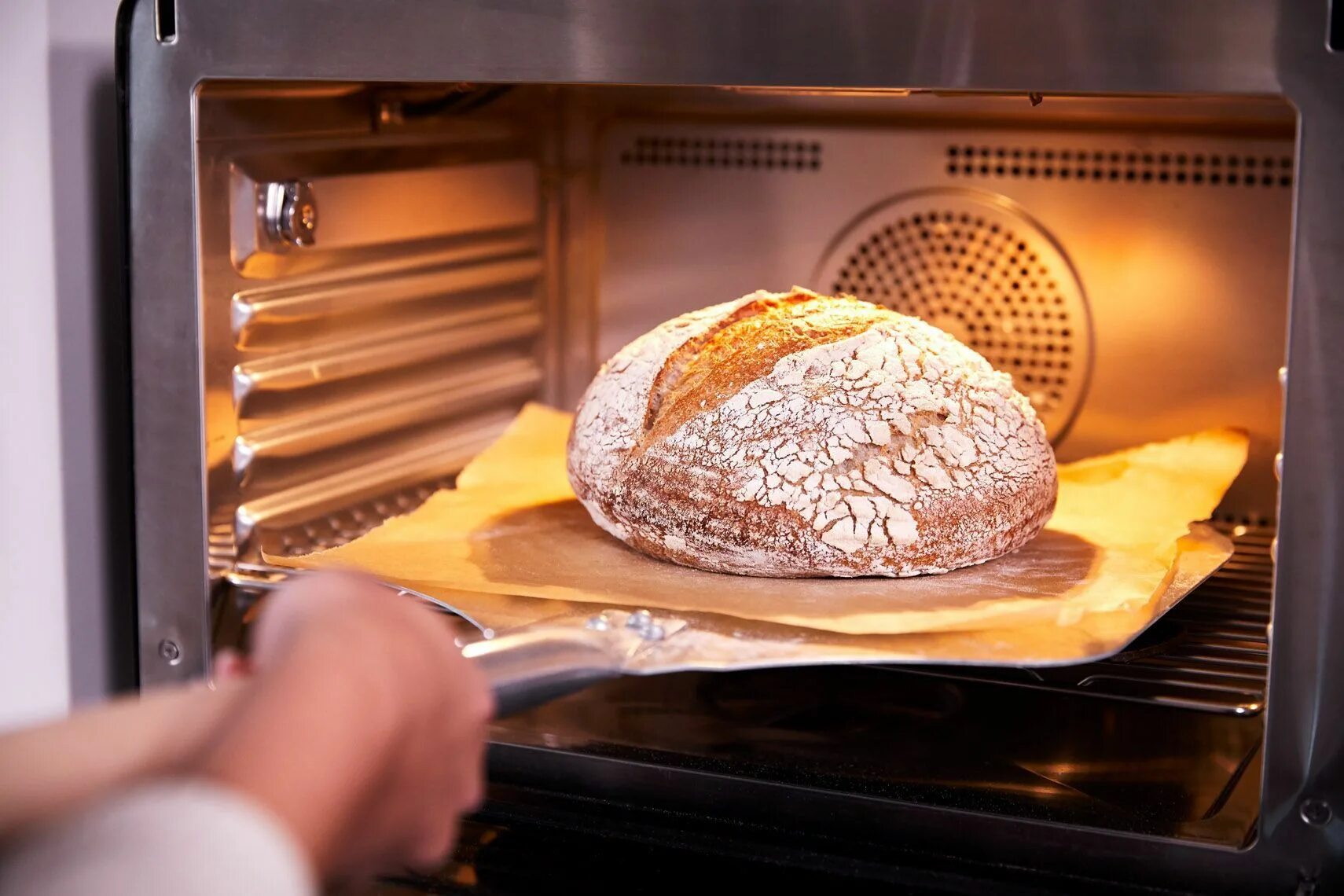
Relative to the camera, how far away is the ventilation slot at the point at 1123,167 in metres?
1.30

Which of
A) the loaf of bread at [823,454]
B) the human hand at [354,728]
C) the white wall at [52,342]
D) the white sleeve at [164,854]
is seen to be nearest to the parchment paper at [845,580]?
the loaf of bread at [823,454]

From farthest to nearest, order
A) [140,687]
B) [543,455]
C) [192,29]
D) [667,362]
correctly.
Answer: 1. [543,455]
2. [667,362]
3. [140,687]
4. [192,29]

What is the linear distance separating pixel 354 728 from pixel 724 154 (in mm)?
1068

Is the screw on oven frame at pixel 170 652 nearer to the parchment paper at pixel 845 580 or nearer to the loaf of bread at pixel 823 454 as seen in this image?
the parchment paper at pixel 845 580

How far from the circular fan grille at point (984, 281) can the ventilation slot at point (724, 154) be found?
0.31 feet

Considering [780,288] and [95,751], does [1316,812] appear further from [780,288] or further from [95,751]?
[780,288]

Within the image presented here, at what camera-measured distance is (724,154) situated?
1467mm

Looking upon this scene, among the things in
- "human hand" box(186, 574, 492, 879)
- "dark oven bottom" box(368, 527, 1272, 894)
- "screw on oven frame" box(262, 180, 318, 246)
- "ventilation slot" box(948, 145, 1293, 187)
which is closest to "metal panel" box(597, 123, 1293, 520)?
"ventilation slot" box(948, 145, 1293, 187)

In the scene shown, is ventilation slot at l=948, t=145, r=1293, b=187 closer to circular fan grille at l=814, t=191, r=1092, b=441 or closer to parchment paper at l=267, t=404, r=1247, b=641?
circular fan grille at l=814, t=191, r=1092, b=441

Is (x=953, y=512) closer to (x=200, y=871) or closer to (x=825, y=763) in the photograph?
(x=825, y=763)

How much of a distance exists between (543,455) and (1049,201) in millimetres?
588

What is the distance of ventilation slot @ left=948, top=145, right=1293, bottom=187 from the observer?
1296 mm

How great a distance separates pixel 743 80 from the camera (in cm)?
88

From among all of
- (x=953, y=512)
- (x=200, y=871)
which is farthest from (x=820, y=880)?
(x=200, y=871)
